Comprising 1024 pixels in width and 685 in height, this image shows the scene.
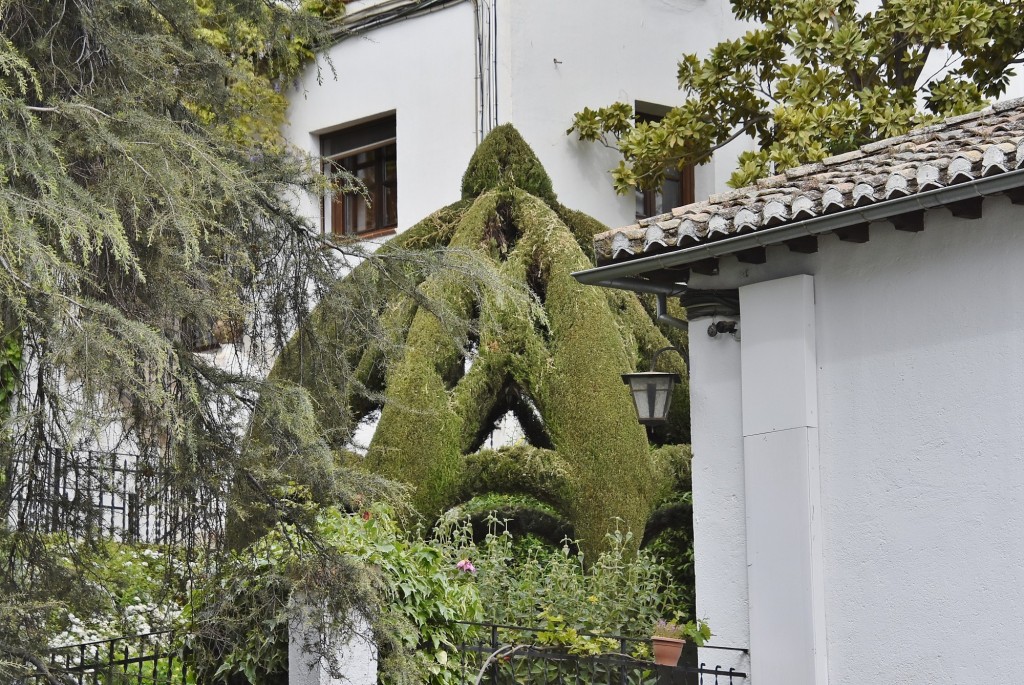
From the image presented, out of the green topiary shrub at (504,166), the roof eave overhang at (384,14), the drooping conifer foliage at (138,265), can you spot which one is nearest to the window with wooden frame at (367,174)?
the roof eave overhang at (384,14)

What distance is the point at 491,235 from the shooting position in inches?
581

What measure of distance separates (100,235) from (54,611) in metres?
2.26

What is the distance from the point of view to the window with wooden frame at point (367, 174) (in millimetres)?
17781

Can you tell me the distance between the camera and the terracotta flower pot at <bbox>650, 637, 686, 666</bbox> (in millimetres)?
8320

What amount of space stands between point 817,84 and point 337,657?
9606 millimetres

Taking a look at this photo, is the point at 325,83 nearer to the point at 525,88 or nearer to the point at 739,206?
the point at 525,88

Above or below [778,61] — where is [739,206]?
below

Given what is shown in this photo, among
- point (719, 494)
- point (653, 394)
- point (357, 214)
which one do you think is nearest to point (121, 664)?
point (653, 394)

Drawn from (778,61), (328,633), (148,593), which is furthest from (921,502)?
(778,61)

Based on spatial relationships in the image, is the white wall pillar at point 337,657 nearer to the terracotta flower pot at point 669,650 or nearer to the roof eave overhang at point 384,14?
the terracotta flower pot at point 669,650

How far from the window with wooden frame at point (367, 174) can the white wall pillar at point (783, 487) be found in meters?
10.0

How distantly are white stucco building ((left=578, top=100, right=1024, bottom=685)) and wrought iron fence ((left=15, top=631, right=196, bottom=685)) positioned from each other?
346 centimetres

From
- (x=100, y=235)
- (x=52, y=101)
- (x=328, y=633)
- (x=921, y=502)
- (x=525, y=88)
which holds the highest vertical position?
(x=525, y=88)

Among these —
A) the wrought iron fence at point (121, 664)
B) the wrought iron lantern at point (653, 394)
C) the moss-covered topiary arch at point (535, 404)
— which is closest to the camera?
the wrought iron fence at point (121, 664)
